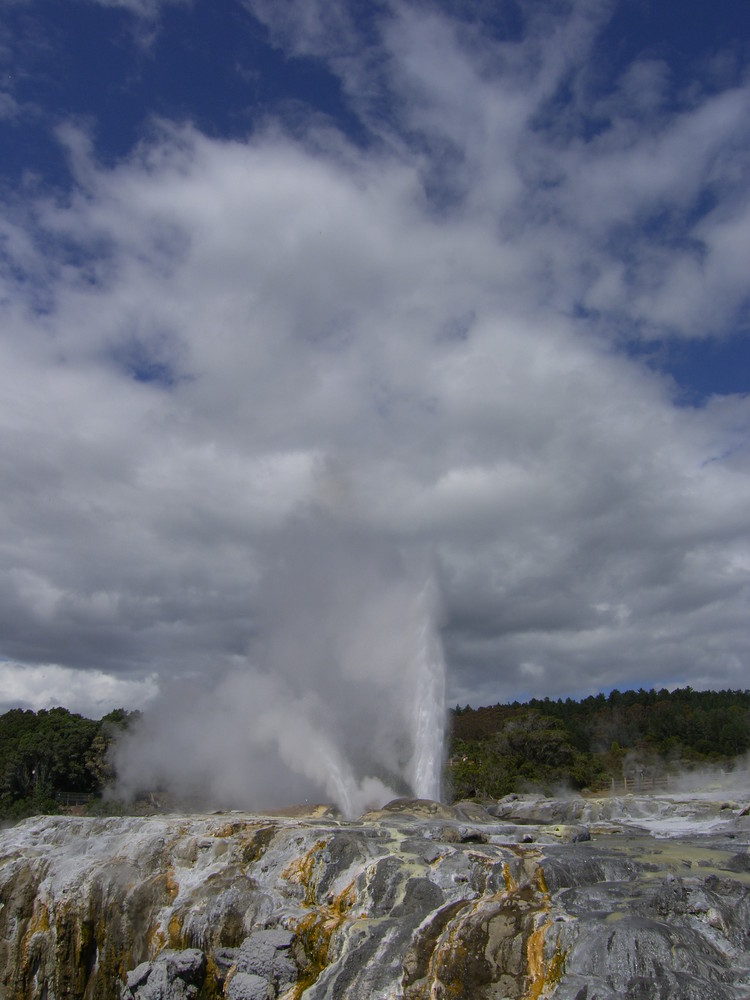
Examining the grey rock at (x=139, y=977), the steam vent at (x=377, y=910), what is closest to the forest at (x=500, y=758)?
the steam vent at (x=377, y=910)

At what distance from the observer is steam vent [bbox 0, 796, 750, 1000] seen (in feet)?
46.8

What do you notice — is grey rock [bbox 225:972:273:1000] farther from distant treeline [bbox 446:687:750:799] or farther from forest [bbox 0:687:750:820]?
distant treeline [bbox 446:687:750:799]

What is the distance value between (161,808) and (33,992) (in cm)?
2466

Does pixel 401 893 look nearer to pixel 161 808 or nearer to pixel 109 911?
pixel 109 911

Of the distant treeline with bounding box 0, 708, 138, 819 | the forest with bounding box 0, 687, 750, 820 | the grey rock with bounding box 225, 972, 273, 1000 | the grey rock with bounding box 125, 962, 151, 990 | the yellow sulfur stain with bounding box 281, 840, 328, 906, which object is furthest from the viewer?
the distant treeline with bounding box 0, 708, 138, 819

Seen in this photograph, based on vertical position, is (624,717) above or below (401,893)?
above

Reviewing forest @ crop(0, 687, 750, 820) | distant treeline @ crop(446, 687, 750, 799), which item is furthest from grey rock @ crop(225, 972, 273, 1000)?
distant treeline @ crop(446, 687, 750, 799)

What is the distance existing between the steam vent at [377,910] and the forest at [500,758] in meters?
24.6

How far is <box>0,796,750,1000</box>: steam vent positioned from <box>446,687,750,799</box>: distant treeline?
91.7ft

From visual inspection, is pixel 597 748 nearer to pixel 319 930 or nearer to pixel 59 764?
pixel 59 764

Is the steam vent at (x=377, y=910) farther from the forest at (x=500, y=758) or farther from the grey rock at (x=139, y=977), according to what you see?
the forest at (x=500, y=758)

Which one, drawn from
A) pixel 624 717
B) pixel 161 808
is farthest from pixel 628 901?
pixel 624 717

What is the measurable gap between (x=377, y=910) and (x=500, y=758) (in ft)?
151

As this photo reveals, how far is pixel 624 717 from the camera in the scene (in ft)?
337
